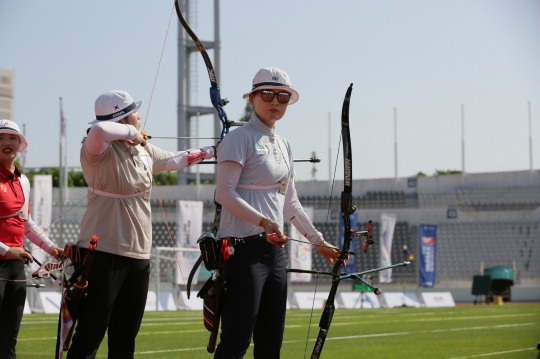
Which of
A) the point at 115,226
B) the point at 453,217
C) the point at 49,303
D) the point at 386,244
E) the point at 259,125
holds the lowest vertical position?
the point at 49,303

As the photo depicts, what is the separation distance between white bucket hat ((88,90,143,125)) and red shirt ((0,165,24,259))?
1.21 m

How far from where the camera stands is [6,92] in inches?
5679

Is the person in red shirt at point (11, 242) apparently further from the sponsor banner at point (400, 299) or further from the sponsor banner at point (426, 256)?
the sponsor banner at point (426, 256)

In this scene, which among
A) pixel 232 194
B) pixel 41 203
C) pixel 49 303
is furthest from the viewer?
pixel 41 203

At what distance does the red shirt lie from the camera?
683 cm

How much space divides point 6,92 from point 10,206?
141762 mm

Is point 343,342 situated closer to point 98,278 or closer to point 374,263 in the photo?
point 98,278

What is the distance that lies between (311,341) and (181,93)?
4686 cm

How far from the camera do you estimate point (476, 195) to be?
56.1m

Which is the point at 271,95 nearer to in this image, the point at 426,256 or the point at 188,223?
the point at 188,223

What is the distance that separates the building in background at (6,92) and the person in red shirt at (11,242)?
137408 mm

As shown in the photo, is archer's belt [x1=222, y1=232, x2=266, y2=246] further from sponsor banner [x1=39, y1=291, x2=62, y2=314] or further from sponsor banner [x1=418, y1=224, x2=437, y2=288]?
sponsor banner [x1=418, y1=224, x2=437, y2=288]

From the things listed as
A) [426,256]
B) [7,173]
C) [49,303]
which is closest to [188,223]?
[49,303]

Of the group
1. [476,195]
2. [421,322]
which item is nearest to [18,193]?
[421,322]
